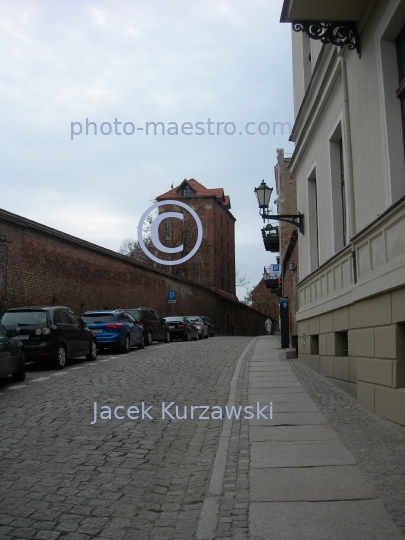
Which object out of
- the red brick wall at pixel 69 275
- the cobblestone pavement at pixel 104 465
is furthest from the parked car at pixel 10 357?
the red brick wall at pixel 69 275

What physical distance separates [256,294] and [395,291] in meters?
80.4

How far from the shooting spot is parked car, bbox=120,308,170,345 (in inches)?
932

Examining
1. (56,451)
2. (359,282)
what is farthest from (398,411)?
(56,451)

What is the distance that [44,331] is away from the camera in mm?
13906

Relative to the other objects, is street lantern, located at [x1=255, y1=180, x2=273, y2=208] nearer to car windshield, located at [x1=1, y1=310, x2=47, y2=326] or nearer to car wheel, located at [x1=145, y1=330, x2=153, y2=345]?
car windshield, located at [x1=1, y1=310, x2=47, y2=326]

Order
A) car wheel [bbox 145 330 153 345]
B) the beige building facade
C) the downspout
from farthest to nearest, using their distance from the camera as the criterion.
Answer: car wheel [bbox 145 330 153 345], the downspout, the beige building facade

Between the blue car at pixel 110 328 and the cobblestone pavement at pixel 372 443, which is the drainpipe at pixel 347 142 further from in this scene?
the blue car at pixel 110 328

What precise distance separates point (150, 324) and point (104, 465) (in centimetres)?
1885

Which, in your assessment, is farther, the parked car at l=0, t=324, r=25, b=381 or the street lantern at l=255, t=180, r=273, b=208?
the street lantern at l=255, t=180, r=273, b=208

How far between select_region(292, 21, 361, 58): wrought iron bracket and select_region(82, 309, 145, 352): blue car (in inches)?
515

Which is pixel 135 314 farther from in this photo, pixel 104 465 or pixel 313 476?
pixel 313 476

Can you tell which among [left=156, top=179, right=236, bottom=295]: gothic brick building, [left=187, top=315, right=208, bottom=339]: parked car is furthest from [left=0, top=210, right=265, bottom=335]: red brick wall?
[left=156, top=179, right=236, bottom=295]: gothic brick building

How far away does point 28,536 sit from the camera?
392cm

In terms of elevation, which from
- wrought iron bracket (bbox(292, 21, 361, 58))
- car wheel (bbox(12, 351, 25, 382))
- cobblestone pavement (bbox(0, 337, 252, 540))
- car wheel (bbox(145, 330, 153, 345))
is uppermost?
wrought iron bracket (bbox(292, 21, 361, 58))
